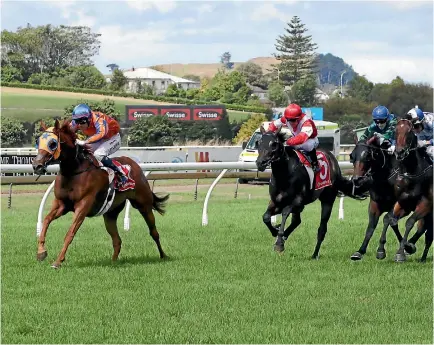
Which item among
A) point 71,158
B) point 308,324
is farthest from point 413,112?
point 308,324

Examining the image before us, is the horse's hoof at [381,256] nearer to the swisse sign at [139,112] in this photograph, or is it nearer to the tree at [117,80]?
the swisse sign at [139,112]

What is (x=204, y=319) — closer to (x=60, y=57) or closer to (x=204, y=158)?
(x=204, y=158)

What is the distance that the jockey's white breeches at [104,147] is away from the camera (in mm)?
8953

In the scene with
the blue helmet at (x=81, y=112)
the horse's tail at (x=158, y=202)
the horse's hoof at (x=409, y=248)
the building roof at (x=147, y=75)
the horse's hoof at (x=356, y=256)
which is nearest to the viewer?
the blue helmet at (x=81, y=112)

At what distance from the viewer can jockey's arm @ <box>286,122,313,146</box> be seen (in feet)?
30.5

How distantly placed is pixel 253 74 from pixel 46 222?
8397cm

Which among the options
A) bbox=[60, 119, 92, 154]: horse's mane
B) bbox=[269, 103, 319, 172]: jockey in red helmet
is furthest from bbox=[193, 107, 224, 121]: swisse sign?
bbox=[60, 119, 92, 154]: horse's mane

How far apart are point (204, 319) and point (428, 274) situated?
294 centimetres

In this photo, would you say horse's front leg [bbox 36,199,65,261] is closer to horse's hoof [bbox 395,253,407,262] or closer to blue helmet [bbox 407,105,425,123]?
horse's hoof [bbox 395,253,407,262]

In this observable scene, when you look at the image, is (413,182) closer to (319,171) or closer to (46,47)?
(319,171)

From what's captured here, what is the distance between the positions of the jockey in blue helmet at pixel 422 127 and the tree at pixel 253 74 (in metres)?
78.0

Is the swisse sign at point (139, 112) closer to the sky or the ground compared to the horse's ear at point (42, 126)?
closer to the ground

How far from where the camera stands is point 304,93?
67062 mm

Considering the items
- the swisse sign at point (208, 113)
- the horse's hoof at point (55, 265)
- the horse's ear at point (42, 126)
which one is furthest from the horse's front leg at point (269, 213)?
the swisse sign at point (208, 113)
